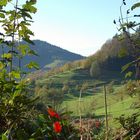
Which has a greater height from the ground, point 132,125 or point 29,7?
point 29,7

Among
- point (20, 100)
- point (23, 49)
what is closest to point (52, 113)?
point (20, 100)

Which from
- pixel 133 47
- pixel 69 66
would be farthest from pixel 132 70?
pixel 69 66

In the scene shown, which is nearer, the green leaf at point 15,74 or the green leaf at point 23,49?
the green leaf at point 15,74


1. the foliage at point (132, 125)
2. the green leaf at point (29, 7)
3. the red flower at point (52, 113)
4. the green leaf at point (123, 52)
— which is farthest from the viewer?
the green leaf at point (29, 7)

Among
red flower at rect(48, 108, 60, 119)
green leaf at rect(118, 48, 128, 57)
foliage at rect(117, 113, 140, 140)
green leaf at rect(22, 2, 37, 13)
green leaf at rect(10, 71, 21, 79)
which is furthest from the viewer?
green leaf at rect(22, 2, 37, 13)

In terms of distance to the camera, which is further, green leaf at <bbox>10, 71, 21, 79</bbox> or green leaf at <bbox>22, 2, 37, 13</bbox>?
green leaf at <bbox>22, 2, 37, 13</bbox>

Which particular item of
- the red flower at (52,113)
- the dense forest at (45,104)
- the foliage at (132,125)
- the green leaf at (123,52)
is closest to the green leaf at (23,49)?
the dense forest at (45,104)

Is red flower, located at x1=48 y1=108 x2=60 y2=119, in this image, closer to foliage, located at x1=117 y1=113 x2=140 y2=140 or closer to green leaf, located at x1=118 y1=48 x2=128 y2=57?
foliage, located at x1=117 y1=113 x2=140 y2=140

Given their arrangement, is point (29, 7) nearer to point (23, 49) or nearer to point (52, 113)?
point (23, 49)

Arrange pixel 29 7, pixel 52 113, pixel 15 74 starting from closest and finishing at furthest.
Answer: pixel 52 113 → pixel 15 74 → pixel 29 7

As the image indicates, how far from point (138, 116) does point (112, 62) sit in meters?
158

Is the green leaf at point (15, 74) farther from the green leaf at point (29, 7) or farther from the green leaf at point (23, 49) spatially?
the green leaf at point (29, 7)

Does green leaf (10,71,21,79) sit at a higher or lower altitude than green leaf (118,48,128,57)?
lower

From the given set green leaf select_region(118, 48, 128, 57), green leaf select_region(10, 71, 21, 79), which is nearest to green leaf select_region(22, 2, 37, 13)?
green leaf select_region(10, 71, 21, 79)
